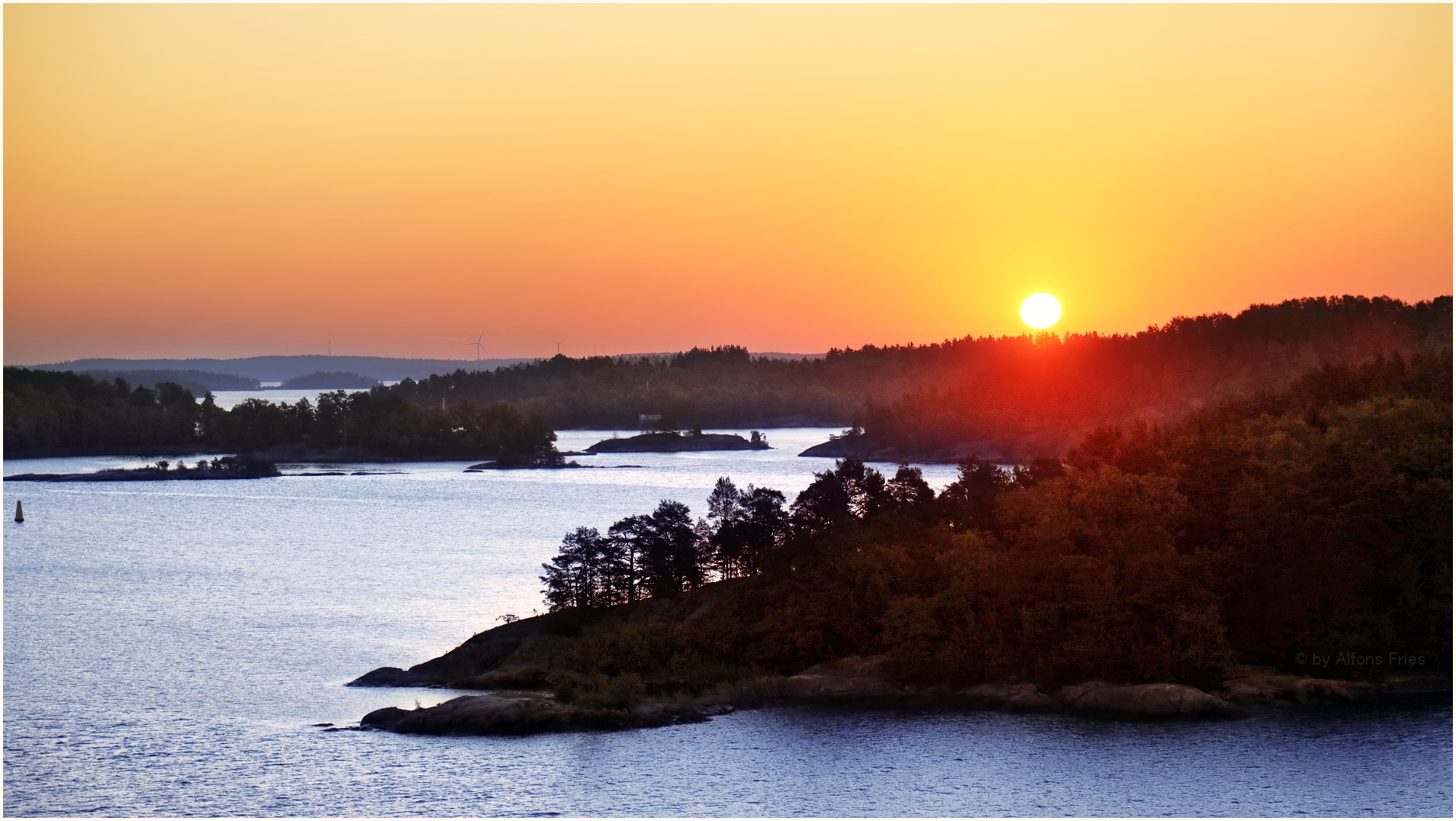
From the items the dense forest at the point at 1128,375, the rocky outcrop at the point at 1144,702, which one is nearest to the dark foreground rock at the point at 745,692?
the rocky outcrop at the point at 1144,702

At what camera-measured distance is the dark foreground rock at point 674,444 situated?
145 meters

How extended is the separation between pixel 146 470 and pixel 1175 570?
101752 mm

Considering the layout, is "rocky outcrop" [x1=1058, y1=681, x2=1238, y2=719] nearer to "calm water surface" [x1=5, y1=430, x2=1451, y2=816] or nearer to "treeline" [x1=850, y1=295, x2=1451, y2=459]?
"calm water surface" [x1=5, y1=430, x2=1451, y2=816]

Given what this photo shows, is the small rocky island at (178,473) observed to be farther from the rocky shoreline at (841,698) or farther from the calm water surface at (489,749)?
the rocky shoreline at (841,698)

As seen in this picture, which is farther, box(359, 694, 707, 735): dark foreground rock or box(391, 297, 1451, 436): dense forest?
box(391, 297, 1451, 436): dense forest

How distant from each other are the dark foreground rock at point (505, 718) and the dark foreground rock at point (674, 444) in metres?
111

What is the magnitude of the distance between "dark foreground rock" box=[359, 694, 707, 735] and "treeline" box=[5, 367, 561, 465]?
98.5m

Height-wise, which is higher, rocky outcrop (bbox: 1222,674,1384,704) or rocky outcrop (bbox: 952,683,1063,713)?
rocky outcrop (bbox: 1222,674,1384,704)

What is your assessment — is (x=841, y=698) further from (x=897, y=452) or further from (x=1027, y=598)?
(x=897, y=452)

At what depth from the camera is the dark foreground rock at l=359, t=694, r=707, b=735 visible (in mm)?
31016

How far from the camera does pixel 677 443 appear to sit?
148 metres

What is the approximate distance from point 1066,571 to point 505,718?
15.2 m

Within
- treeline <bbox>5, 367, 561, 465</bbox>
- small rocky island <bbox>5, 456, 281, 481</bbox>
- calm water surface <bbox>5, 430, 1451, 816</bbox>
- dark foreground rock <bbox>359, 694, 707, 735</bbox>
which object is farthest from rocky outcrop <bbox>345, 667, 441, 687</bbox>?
treeline <bbox>5, 367, 561, 465</bbox>

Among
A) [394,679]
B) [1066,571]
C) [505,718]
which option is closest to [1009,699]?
[1066,571]
